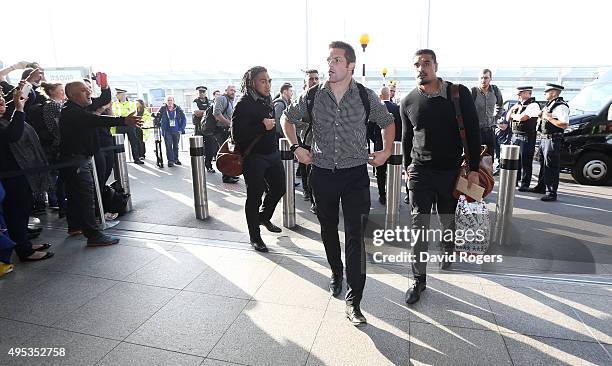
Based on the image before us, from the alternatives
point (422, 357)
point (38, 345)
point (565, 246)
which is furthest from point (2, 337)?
point (565, 246)

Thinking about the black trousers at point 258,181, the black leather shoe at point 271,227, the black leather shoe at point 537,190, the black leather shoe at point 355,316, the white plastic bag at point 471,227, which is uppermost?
the black trousers at point 258,181

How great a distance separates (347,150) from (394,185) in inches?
85.2

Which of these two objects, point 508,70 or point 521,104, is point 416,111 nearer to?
point 521,104

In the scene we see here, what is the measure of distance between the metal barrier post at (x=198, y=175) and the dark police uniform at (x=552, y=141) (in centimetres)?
533

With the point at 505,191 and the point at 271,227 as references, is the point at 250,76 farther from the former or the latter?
the point at 505,191

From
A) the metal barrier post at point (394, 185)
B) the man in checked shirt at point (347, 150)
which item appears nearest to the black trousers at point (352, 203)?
the man in checked shirt at point (347, 150)

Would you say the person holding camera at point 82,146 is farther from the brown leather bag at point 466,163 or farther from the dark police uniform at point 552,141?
the dark police uniform at point 552,141

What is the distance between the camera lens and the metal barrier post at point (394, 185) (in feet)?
15.9

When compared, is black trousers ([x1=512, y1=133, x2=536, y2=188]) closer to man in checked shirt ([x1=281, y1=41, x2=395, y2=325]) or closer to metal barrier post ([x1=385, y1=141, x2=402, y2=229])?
metal barrier post ([x1=385, y1=141, x2=402, y2=229])

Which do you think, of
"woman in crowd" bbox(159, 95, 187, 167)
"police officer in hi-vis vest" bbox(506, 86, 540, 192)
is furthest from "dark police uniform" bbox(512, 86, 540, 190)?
"woman in crowd" bbox(159, 95, 187, 167)

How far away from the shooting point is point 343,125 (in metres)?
2.90

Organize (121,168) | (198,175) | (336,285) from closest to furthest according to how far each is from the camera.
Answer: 1. (336,285)
2. (198,175)
3. (121,168)

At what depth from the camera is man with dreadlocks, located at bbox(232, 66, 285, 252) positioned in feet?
13.7

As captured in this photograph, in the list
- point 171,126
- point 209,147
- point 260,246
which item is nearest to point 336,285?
point 260,246
